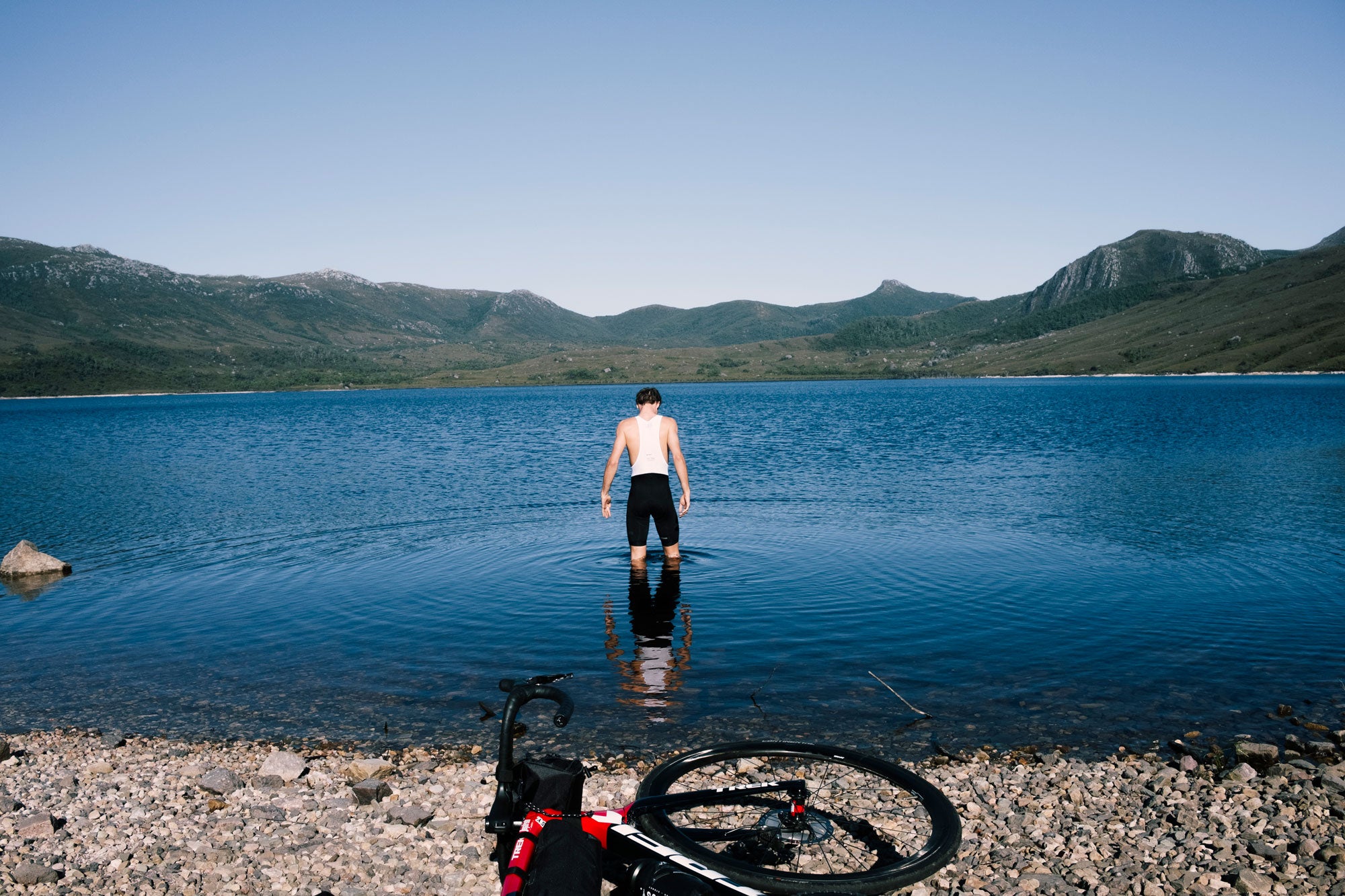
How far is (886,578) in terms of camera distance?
1875cm

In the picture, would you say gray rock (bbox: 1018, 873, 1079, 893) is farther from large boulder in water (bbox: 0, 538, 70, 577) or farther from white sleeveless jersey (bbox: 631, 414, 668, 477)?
large boulder in water (bbox: 0, 538, 70, 577)

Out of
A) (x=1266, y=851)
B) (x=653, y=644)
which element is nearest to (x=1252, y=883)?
(x=1266, y=851)

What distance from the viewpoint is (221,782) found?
8.85 meters

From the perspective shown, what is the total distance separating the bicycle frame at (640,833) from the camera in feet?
16.7

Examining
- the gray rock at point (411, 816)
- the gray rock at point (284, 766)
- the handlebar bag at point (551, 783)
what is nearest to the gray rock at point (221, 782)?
the gray rock at point (284, 766)

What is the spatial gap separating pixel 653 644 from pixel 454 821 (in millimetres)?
6430

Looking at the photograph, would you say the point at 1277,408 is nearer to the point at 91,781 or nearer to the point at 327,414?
the point at 91,781

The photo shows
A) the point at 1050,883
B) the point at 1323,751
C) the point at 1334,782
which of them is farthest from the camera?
the point at 1323,751

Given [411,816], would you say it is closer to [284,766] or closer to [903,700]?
[284,766]

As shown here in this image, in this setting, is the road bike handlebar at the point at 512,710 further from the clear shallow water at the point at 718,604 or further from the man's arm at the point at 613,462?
the man's arm at the point at 613,462

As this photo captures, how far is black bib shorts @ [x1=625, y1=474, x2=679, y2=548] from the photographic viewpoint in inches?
661

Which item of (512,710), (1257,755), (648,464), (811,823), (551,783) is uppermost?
(648,464)

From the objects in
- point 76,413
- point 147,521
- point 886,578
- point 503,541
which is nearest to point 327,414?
point 76,413

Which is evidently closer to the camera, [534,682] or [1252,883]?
[534,682]
